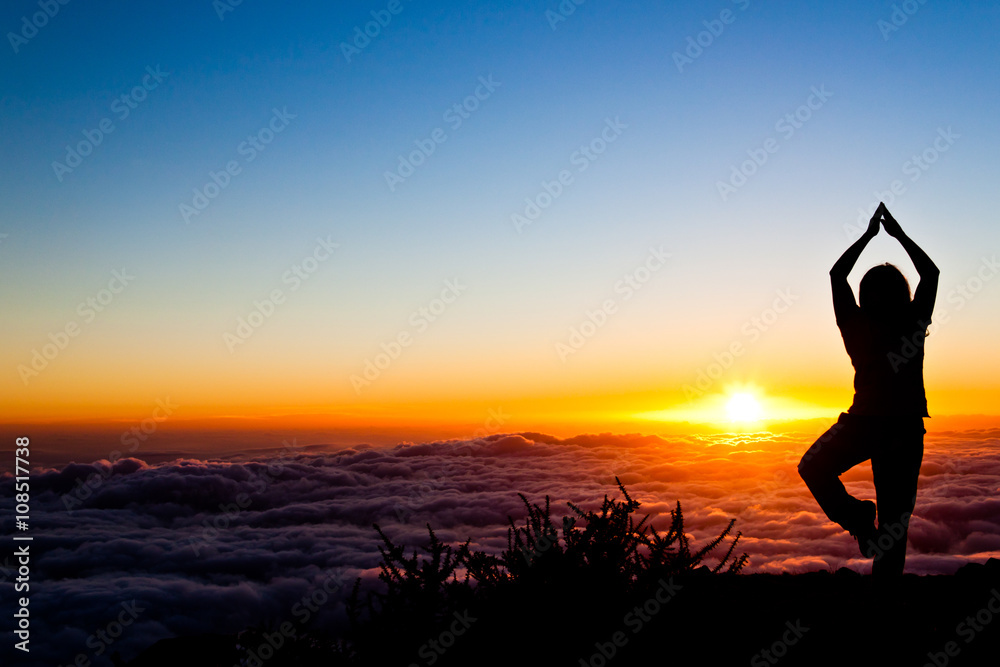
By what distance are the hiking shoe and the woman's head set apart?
1.63 meters

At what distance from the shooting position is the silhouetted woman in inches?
197

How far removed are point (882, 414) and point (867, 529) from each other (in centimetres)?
95

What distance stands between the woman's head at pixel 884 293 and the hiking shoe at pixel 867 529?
1627 millimetres

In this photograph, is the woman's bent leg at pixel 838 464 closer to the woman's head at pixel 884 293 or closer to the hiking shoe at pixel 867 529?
the hiking shoe at pixel 867 529

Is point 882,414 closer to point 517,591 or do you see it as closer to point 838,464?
point 838,464

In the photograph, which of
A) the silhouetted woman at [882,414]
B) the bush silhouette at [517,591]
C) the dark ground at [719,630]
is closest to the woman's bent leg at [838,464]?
the silhouetted woman at [882,414]

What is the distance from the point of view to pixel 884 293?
5.34 meters

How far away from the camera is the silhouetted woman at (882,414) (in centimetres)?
500

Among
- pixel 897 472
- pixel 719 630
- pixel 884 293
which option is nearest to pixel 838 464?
pixel 897 472

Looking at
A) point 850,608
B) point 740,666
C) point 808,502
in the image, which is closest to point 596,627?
point 740,666

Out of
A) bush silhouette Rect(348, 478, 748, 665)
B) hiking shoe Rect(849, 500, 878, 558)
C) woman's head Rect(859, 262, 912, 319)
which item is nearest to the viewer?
bush silhouette Rect(348, 478, 748, 665)

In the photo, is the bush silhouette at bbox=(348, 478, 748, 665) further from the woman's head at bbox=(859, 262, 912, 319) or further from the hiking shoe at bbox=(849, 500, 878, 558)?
the woman's head at bbox=(859, 262, 912, 319)

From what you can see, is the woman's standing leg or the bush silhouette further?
the woman's standing leg

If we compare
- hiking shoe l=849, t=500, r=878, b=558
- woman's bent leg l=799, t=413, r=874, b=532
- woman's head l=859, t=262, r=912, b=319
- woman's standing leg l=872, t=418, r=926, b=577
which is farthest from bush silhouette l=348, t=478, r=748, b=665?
woman's head l=859, t=262, r=912, b=319
